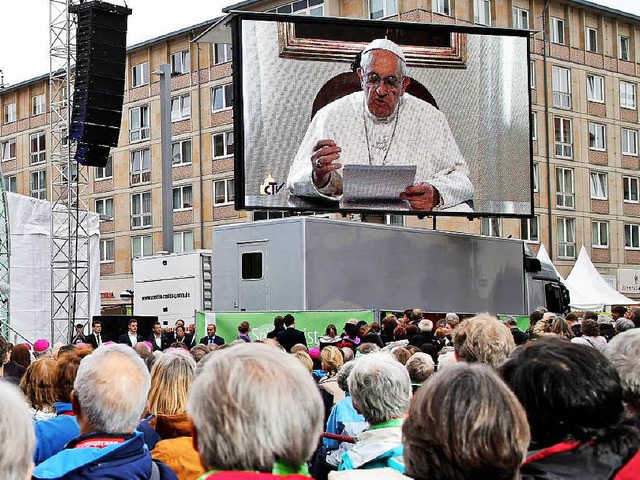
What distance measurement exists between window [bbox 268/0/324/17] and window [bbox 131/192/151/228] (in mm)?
12817

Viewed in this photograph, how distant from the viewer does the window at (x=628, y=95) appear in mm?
49406

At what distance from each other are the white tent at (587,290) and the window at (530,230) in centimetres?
1239

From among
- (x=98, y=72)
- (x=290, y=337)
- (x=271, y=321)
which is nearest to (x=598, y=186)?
(x=98, y=72)

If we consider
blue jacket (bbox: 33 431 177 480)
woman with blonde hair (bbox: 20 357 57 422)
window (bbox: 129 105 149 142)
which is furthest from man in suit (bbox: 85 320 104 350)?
window (bbox: 129 105 149 142)

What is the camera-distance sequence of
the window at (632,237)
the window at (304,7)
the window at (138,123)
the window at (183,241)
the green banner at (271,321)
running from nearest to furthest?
A: the green banner at (271,321), the window at (304,7), the window at (183,241), the window at (632,237), the window at (138,123)

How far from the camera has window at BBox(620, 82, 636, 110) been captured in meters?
49.4

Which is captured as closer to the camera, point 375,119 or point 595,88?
point 375,119

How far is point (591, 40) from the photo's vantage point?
159ft

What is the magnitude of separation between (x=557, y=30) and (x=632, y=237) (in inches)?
417

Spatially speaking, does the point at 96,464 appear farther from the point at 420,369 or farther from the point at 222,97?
the point at 222,97

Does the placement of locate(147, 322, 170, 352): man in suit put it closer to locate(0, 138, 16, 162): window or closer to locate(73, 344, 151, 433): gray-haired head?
locate(73, 344, 151, 433): gray-haired head

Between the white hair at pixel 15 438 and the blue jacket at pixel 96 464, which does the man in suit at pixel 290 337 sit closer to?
the blue jacket at pixel 96 464

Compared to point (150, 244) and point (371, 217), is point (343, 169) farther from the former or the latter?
point (150, 244)

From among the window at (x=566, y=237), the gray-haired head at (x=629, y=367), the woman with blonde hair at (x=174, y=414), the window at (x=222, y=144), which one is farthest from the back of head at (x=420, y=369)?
the window at (x=566, y=237)
